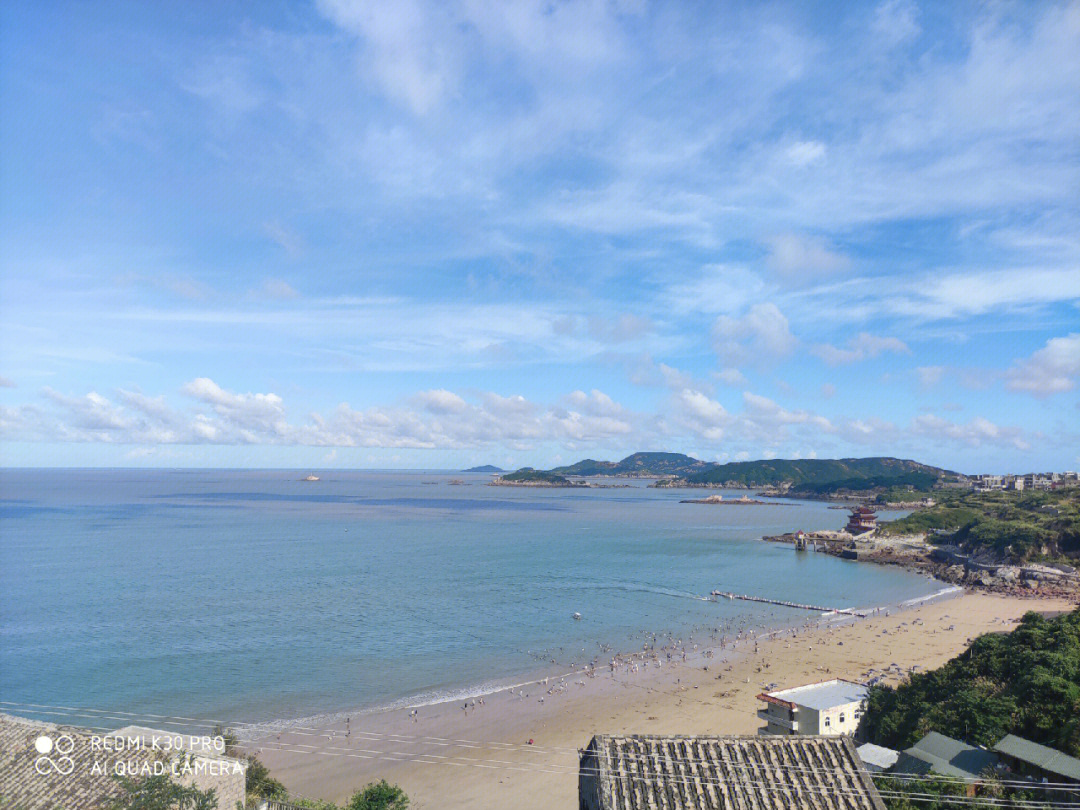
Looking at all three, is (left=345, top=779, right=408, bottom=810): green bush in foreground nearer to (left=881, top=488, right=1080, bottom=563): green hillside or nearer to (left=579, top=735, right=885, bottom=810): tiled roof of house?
(left=579, top=735, right=885, bottom=810): tiled roof of house

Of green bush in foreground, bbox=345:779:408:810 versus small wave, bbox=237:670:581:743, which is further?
small wave, bbox=237:670:581:743

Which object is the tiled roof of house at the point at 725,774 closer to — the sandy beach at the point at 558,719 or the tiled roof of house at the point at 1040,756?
the tiled roof of house at the point at 1040,756

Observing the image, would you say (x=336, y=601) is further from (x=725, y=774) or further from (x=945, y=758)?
(x=725, y=774)

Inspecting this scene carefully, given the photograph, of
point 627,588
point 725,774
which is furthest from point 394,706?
point 627,588

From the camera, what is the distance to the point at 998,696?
58.2 ft

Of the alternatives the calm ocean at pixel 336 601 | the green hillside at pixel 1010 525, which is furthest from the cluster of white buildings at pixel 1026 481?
the calm ocean at pixel 336 601

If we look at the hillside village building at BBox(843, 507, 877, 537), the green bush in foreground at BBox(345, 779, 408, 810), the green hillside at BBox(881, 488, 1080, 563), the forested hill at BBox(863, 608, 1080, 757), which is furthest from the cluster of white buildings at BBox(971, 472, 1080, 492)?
the green bush in foreground at BBox(345, 779, 408, 810)

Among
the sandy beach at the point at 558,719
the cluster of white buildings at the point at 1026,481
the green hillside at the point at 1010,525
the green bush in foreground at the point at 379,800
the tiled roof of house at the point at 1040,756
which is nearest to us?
the tiled roof of house at the point at 1040,756

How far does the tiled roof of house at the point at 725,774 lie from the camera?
28.1 feet

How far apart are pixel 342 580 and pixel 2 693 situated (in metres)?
28.7

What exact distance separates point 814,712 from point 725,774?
12.0 meters

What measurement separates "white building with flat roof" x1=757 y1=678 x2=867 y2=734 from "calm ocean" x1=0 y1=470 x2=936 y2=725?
15733 mm

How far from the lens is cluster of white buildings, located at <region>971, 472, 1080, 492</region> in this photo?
142 metres

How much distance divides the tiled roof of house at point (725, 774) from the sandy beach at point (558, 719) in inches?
516
